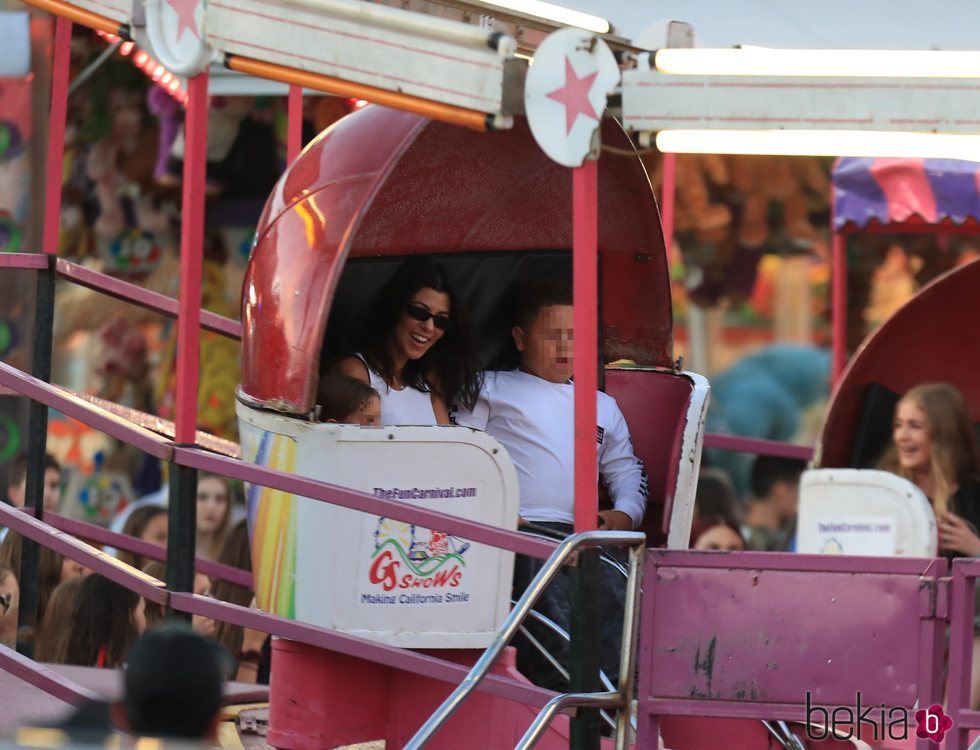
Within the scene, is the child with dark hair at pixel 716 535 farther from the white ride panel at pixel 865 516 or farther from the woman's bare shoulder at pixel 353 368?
the woman's bare shoulder at pixel 353 368

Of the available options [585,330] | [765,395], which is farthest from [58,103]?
[765,395]

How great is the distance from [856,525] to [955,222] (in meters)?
2.17

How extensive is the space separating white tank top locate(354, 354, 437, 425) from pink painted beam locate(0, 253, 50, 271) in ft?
4.36

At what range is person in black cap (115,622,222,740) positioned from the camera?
2.50m

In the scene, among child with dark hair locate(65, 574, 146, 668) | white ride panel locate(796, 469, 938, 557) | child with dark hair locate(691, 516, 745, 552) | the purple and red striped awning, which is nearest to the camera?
child with dark hair locate(65, 574, 146, 668)

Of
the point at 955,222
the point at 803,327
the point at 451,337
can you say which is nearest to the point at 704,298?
the point at 803,327

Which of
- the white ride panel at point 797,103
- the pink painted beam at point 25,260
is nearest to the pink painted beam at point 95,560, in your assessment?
the pink painted beam at point 25,260

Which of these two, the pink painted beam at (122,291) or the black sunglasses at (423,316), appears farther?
the pink painted beam at (122,291)

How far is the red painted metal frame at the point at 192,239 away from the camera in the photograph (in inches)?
178

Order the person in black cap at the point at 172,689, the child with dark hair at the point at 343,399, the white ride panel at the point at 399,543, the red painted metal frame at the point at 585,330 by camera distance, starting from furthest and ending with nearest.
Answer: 1. the child with dark hair at the point at 343,399
2. the white ride panel at the point at 399,543
3. the red painted metal frame at the point at 585,330
4. the person in black cap at the point at 172,689

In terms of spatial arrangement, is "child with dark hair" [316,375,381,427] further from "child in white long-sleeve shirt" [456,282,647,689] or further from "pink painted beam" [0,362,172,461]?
"child in white long-sleeve shirt" [456,282,647,689]

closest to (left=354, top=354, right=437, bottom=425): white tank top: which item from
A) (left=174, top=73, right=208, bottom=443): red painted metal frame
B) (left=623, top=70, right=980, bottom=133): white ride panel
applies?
(left=174, top=73, right=208, bottom=443): red painted metal frame

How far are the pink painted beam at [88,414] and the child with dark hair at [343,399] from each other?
47 centimetres


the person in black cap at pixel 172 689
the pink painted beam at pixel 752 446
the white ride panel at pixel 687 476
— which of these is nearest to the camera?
the person in black cap at pixel 172 689
